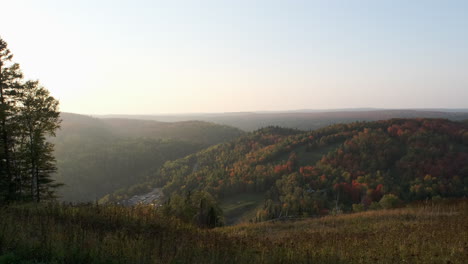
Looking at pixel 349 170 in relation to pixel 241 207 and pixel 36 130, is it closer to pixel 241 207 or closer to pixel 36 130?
pixel 241 207

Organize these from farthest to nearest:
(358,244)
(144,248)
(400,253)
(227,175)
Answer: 1. (227,175)
2. (358,244)
3. (400,253)
4. (144,248)

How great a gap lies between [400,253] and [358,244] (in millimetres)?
1266

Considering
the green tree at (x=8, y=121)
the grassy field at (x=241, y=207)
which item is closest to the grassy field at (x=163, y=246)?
the green tree at (x=8, y=121)

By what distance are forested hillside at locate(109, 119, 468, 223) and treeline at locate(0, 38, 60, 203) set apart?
56340 millimetres

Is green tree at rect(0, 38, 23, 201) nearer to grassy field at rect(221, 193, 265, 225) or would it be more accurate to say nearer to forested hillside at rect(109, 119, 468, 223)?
forested hillside at rect(109, 119, 468, 223)

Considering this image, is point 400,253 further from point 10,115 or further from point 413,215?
point 10,115

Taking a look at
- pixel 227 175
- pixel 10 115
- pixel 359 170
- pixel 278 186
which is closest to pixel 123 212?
pixel 10 115

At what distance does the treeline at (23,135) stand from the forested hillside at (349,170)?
185 ft

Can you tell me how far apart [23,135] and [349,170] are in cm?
12193

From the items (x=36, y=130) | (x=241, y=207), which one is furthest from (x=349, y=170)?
(x=36, y=130)

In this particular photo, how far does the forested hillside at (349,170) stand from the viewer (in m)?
95.9

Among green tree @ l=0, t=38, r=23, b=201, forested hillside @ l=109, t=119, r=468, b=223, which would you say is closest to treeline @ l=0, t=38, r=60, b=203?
green tree @ l=0, t=38, r=23, b=201

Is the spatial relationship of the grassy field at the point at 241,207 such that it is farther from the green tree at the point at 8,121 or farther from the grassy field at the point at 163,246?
the grassy field at the point at 163,246

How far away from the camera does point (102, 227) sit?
364 inches
